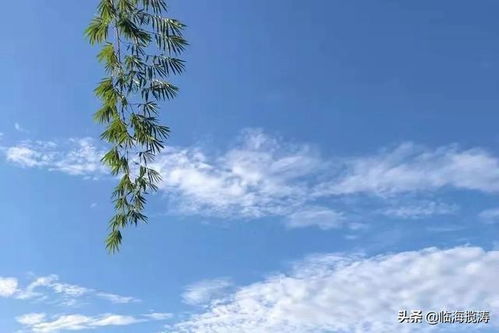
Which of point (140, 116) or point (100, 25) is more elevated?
point (100, 25)

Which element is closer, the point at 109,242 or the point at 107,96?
the point at 107,96

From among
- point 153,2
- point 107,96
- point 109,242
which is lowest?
point 109,242

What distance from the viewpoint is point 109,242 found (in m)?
7.90

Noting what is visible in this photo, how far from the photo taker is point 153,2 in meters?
7.36

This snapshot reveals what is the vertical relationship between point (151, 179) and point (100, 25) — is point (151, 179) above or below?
below

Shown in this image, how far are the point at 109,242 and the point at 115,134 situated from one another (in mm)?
1368

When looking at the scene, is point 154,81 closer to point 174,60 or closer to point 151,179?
point 174,60

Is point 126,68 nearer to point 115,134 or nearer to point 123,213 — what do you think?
point 115,134

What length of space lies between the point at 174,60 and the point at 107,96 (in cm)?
87

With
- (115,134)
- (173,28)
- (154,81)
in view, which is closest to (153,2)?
(173,28)

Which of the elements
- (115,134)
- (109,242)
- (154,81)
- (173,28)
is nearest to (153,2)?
(173,28)

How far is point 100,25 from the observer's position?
729 cm

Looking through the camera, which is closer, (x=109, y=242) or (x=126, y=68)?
(x=126, y=68)

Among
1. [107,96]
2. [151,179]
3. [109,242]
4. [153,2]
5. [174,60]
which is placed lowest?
[109,242]
